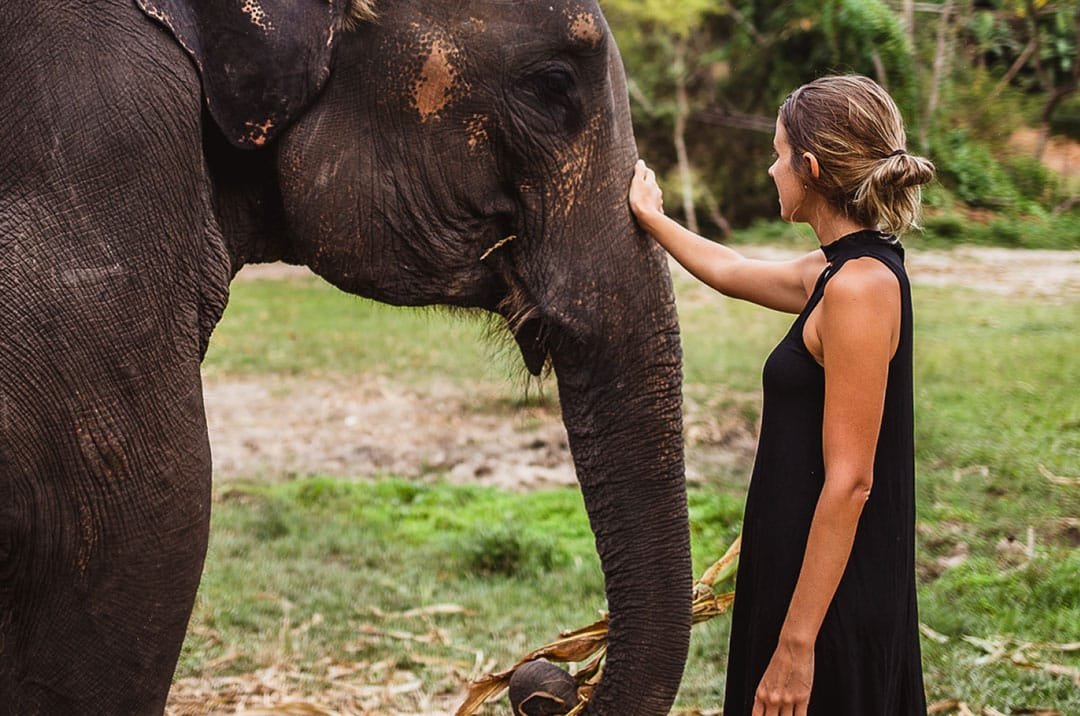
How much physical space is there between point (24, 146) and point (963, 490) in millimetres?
4279

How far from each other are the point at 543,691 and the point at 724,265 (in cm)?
87

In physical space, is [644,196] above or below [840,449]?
above

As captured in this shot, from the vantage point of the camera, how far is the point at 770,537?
232cm

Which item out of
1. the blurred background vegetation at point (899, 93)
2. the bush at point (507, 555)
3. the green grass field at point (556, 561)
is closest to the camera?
the green grass field at point (556, 561)

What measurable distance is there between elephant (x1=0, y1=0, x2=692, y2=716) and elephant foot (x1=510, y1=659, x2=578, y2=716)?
0.06 meters

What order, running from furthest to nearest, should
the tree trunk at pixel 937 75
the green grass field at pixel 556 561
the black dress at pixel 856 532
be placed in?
the tree trunk at pixel 937 75, the green grass field at pixel 556 561, the black dress at pixel 856 532

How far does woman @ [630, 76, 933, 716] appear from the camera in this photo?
84.4 inches

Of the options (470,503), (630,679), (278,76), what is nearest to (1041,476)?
(470,503)

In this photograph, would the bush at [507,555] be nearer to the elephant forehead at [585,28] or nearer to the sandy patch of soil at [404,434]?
the sandy patch of soil at [404,434]

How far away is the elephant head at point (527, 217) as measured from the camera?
251 cm

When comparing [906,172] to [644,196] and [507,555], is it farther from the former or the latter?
[507,555]

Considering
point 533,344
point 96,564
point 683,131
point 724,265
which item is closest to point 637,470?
point 533,344

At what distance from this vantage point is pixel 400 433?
7.33 m

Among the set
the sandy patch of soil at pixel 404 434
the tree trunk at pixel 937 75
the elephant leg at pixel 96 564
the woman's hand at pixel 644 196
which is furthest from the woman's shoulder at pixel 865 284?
the tree trunk at pixel 937 75
